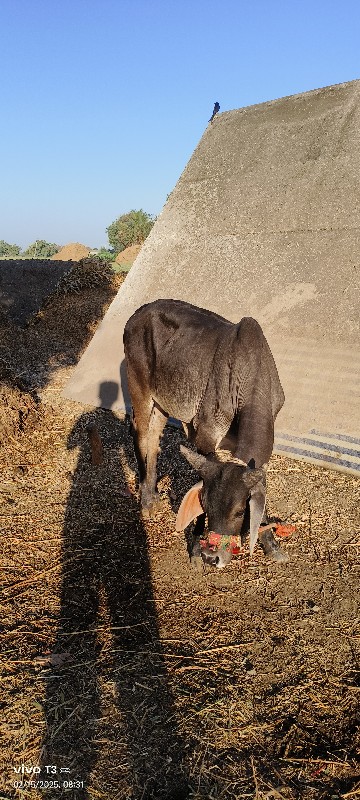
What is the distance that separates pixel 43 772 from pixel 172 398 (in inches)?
189

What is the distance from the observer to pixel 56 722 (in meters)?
4.43

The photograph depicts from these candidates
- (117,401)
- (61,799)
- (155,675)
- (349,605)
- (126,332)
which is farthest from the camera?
(117,401)

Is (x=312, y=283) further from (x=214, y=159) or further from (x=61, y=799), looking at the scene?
(x=61, y=799)

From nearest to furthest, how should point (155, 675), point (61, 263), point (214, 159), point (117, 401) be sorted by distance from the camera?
point (155, 675) → point (117, 401) → point (214, 159) → point (61, 263)

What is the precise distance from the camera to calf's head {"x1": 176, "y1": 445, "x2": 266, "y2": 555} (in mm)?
5445

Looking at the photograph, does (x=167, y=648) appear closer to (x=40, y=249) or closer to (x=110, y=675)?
(x=110, y=675)

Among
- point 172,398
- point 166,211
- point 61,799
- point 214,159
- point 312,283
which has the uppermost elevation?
point 214,159

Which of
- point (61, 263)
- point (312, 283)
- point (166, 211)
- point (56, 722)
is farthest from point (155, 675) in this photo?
point (61, 263)

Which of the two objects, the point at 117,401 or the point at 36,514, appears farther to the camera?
the point at 117,401

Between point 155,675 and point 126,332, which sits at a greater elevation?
point 126,332

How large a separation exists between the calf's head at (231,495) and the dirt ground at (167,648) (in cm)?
106

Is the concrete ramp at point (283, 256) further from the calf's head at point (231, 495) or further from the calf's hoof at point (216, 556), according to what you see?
the calf's hoof at point (216, 556)

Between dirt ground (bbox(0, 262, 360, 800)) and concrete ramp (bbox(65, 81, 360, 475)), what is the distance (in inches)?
52.8
